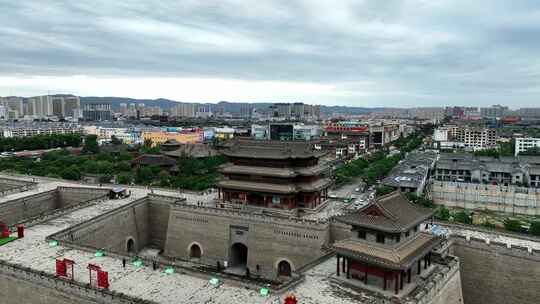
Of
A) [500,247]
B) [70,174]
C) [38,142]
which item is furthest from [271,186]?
[38,142]

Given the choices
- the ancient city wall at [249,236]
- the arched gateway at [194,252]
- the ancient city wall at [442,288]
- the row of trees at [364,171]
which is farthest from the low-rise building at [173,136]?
the ancient city wall at [442,288]

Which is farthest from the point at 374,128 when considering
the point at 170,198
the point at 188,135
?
the point at 170,198

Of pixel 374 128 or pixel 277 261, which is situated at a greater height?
pixel 374 128

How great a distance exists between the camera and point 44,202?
42594 mm

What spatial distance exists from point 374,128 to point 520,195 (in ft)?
250

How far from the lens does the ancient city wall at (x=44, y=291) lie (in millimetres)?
21094

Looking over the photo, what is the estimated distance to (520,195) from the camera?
53.8m

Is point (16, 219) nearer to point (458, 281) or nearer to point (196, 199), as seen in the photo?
point (196, 199)

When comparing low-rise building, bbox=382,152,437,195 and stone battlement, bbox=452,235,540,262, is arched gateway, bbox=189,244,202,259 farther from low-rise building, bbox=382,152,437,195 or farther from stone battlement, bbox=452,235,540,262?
low-rise building, bbox=382,152,437,195

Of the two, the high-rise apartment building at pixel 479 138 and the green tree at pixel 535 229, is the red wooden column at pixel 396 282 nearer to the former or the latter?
the green tree at pixel 535 229

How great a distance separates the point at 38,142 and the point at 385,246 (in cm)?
9508

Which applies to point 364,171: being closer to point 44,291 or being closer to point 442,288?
point 442,288

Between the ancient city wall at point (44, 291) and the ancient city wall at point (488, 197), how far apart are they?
48283 millimetres

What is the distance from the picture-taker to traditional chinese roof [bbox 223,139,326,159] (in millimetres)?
34888
